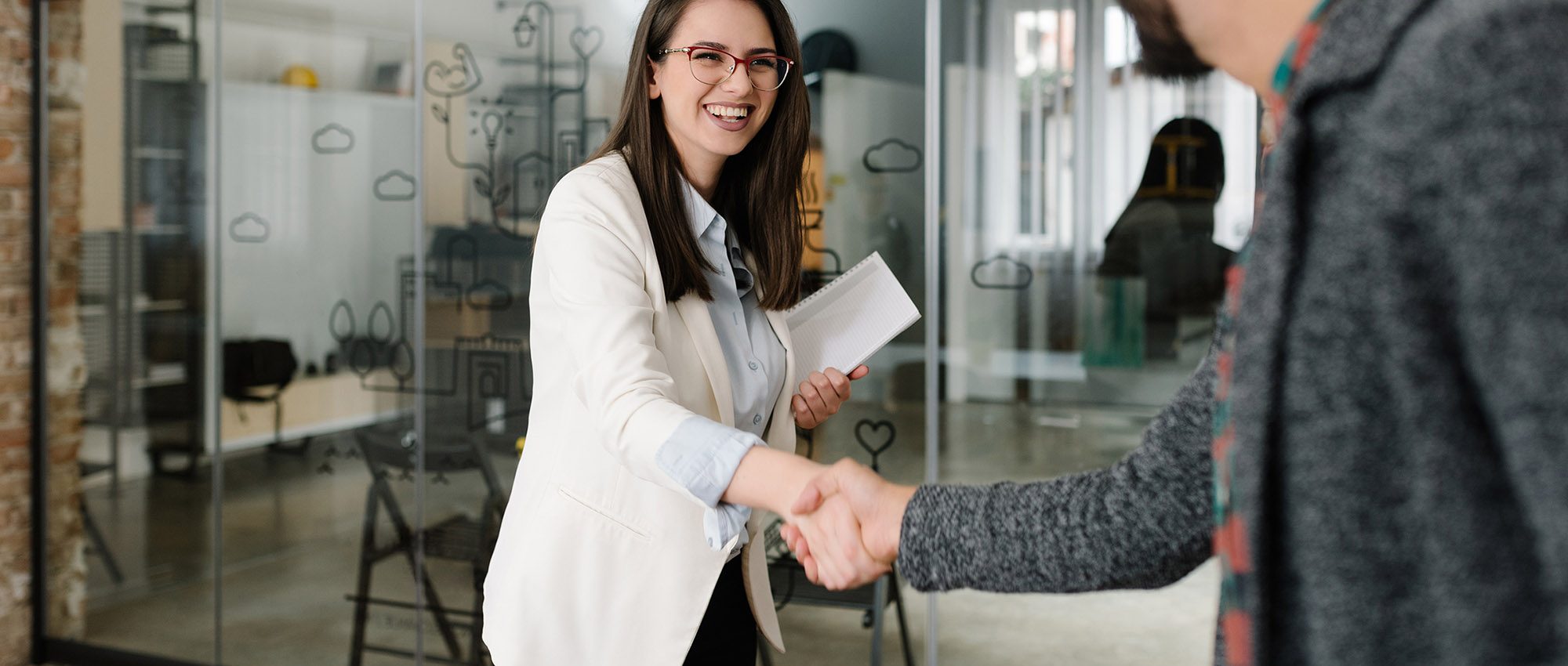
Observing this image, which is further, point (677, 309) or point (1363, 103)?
point (677, 309)

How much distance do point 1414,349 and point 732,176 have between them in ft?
4.09

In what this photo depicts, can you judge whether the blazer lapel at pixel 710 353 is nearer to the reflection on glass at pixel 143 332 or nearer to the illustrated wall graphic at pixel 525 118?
the illustrated wall graphic at pixel 525 118

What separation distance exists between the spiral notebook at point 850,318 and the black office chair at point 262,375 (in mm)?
2042

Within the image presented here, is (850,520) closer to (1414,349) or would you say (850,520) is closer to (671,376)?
(671,376)

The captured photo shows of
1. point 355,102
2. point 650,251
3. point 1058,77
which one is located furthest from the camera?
point 355,102

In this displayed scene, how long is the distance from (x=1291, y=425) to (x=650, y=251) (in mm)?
917

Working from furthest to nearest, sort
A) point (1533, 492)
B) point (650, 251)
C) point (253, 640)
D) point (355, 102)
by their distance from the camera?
point (253, 640)
point (355, 102)
point (650, 251)
point (1533, 492)

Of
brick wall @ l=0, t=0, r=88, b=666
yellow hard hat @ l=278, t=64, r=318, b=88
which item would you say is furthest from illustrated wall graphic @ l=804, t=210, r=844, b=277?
brick wall @ l=0, t=0, r=88, b=666

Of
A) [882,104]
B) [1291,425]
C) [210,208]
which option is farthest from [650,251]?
[210,208]

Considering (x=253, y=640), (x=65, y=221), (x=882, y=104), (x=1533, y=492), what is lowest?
(x=253, y=640)

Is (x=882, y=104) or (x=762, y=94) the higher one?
(x=882, y=104)

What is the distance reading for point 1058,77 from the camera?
256 cm

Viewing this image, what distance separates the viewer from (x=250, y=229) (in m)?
3.20

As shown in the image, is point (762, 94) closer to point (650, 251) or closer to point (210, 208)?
point (650, 251)
